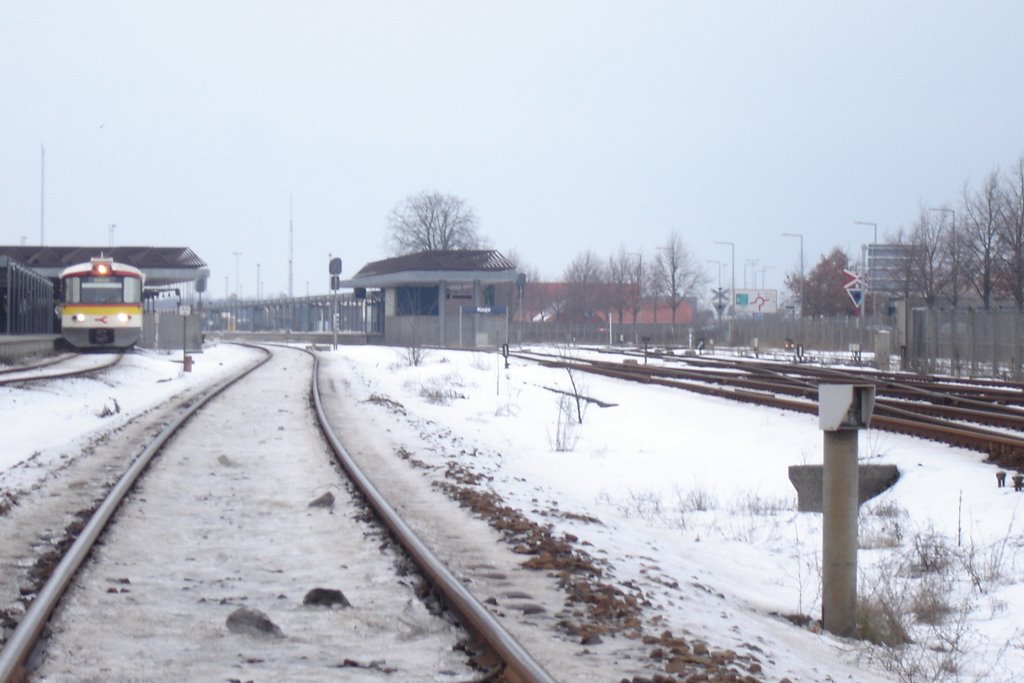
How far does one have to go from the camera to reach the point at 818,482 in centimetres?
1048

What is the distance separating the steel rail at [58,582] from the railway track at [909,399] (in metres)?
5.53

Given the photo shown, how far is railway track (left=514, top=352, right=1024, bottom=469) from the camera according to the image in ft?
49.4

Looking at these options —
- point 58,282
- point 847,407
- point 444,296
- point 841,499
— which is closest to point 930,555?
point 841,499

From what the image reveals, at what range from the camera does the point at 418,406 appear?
2545cm

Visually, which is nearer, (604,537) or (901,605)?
(901,605)

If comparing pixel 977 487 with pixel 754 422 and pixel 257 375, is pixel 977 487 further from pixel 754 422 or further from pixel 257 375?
pixel 257 375

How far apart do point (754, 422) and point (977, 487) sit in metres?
Result: 7.56

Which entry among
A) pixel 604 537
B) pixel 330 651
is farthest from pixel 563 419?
pixel 330 651

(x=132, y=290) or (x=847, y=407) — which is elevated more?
(x=132, y=290)

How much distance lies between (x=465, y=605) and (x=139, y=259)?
2751 inches

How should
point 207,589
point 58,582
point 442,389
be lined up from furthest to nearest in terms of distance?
1. point 442,389
2. point 207,589
3. point 58,582

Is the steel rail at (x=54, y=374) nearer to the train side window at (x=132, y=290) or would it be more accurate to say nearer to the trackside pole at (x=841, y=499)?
the train side window at (x=132, y=290)

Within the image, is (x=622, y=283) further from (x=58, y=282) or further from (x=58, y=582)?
(x=58, y=582)

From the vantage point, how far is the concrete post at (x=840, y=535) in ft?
24.2
